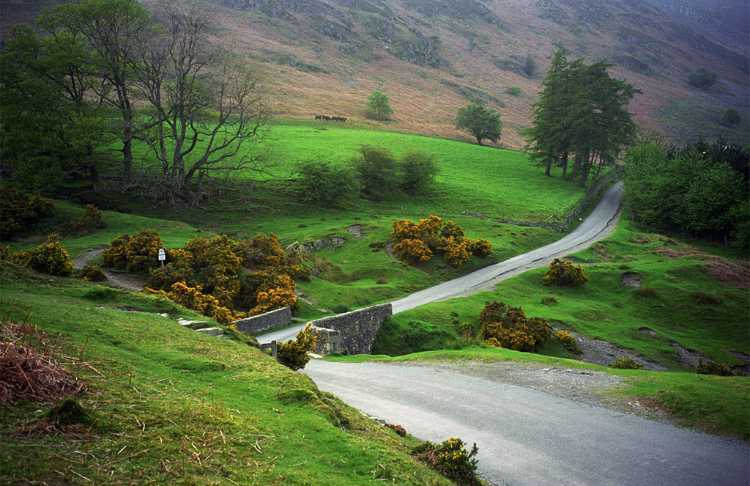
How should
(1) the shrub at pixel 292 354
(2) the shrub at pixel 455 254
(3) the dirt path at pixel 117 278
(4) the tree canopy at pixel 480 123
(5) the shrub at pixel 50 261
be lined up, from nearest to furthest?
(1) the shrub at pixel 292 354
(5) the shrub at pixel 50 261
(3) the dirt path at pixel 117 278
(2) the shrub at pixel 455 254
(4) the tree canopy at pixel 480 123

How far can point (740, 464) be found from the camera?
14625 mm

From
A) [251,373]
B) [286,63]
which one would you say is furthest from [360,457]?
→ [286,63]

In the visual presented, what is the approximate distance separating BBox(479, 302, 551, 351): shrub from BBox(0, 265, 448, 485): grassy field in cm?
2260

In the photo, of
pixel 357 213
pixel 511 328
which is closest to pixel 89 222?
pixel 357 213

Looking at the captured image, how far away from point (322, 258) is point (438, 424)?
3585cm

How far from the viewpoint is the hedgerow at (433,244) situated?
5300 cm

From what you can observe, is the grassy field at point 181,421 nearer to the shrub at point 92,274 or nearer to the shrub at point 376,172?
the shrub at point 92,274

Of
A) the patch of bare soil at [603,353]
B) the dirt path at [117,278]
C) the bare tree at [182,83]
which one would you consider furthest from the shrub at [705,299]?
the bare tree at [182,83]

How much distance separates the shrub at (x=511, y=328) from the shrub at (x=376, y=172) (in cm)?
3693

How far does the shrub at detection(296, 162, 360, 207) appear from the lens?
222ft

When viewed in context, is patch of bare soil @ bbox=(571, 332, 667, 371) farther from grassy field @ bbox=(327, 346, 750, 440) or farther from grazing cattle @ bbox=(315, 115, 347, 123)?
grazing cattle @ bbox=(315, 115, 347, 123)

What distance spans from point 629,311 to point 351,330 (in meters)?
26.2

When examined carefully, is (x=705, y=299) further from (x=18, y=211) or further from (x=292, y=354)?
(x=18, y=211)

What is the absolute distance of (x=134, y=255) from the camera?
113 feet
